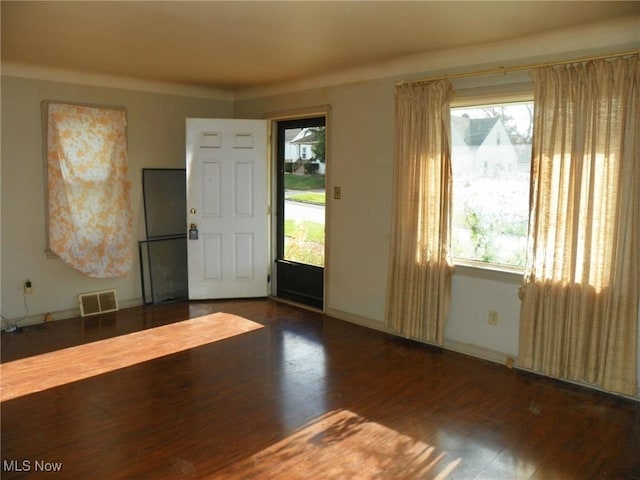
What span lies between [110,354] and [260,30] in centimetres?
274

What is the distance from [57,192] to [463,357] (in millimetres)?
4010

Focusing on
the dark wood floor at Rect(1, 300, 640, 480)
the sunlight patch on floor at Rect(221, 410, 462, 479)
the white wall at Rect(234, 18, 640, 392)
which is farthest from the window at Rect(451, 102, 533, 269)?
the sunlight patch on floor at Rect(221, 410, 462, 479)

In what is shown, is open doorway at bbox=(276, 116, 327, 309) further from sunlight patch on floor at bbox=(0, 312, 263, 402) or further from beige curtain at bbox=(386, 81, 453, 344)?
beige curtain at bbox=(386, 81, 453, 344)

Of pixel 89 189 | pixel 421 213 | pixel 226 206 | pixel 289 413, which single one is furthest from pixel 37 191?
pixel 421 213

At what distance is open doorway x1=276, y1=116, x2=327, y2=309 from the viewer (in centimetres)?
542

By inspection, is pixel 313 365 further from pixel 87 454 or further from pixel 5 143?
pixel 5 143

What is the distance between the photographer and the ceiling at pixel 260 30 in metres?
3.01

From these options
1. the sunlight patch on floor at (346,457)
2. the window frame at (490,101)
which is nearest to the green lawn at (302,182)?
the window frame at (490,101)

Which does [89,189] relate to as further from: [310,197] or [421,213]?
[421,213]

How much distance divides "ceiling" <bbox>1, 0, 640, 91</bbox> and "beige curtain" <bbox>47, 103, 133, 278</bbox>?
0.56m

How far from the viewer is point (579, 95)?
3.34 meters

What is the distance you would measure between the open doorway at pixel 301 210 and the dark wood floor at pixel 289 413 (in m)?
1.18

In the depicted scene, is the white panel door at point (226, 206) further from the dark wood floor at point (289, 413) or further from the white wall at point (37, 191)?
the dark wood floor at point (289, 413)

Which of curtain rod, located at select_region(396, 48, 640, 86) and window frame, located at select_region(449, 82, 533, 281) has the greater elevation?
curtain rod, located at select_region(396, 48, 640, 86)
